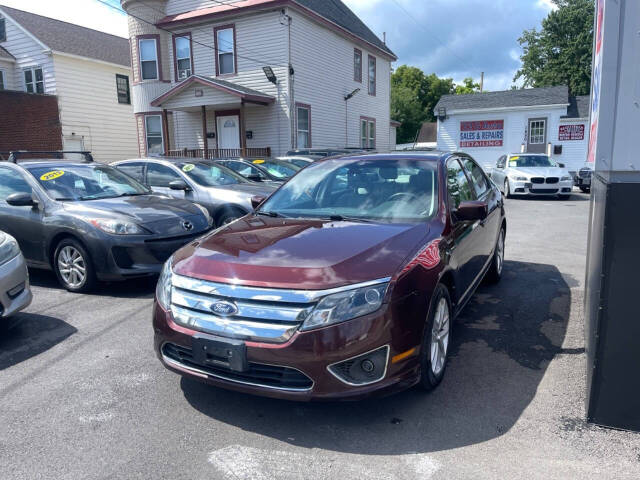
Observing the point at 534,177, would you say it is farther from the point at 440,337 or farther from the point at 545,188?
the point at 440,337

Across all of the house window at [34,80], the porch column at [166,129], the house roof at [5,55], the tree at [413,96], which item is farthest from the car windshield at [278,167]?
the tree at [413,96]

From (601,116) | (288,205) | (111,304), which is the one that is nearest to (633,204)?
(601,116)

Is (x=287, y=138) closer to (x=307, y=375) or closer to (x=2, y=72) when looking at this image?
(x=2, y=72)

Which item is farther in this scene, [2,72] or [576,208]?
[2,72]

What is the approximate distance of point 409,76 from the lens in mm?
62312

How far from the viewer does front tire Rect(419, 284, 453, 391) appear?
3213 millimetres

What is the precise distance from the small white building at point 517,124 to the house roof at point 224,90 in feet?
45.4

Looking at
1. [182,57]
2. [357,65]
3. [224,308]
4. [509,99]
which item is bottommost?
[224,308]

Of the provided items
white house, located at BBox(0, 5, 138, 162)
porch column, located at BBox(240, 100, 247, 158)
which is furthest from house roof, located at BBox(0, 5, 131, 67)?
porch column, located at BBox(240, 100, 247, 158)

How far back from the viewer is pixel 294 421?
3162mm

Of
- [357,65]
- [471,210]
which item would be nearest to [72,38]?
[357,65]

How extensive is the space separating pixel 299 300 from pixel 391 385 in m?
0.74

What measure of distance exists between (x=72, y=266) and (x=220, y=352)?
149 inches

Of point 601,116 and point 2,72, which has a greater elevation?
point 2,72
